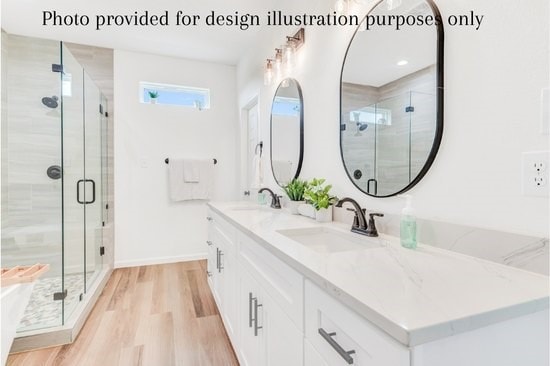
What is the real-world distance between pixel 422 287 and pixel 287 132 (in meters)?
1.73

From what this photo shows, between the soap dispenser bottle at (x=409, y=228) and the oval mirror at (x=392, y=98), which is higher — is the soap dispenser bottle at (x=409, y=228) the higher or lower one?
the lower one

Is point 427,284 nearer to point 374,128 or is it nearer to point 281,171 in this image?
point 374,128

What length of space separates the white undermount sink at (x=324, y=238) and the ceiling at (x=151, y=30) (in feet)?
6.77

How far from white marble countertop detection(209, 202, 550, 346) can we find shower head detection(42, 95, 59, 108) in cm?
283

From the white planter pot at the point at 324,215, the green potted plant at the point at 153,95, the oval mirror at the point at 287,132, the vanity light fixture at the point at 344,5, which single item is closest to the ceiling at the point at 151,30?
the green potted plant at the point at 153,95

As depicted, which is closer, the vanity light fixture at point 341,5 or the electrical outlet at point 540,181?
the electrical outlet at point 540,181

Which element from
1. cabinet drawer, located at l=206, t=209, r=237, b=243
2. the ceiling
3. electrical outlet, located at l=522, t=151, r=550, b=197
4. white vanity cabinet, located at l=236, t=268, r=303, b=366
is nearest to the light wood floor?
white vanity cabinet, located at l=236, t=268, r=303, b=366

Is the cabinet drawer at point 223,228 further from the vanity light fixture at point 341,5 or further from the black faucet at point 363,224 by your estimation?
the vanity light fixture at point 341,5

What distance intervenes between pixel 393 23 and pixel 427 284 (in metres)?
1.12

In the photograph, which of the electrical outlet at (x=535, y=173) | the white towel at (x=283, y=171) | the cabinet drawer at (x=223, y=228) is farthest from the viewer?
the white towel at (x=283, y=171)

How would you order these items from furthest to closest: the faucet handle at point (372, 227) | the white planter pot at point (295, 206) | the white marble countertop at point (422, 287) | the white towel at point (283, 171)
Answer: the white towel at point (283, 171) → the white planter pot at point (295, 206) → the faucet handle at point (372, 227) → the white marble countertop at point (422, 287)

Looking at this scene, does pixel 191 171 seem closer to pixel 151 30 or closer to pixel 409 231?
pixel 151 30

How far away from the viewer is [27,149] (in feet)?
9.28

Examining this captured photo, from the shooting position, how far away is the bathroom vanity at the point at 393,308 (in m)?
0.51
